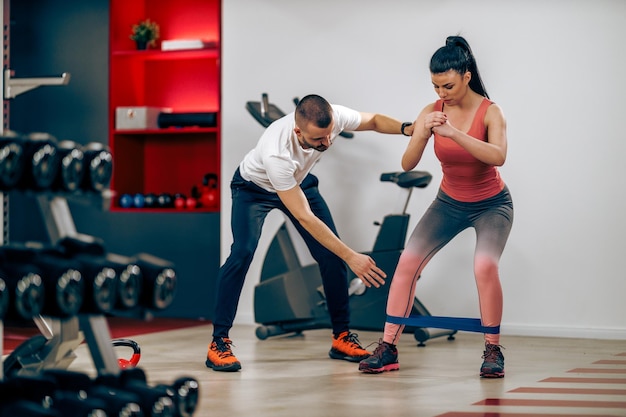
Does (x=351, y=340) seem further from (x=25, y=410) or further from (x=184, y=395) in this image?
(x=25, y=410)

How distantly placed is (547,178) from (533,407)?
2.33 meters

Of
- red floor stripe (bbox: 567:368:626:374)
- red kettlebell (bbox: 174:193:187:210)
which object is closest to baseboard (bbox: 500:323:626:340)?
red floor stripe (bbox: 567:368:626:374)

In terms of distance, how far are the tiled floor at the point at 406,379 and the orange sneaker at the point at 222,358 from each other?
49 millimetres

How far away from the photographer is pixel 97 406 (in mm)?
1979

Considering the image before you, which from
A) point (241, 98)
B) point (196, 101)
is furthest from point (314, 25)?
point (196, 101)

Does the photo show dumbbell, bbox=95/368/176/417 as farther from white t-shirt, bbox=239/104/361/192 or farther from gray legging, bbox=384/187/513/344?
gray legging, bbox=384/187/513/344

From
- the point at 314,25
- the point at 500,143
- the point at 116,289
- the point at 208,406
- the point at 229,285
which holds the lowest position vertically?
the point at 208,406

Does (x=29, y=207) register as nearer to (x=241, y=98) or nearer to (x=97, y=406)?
(x=241, y=98)

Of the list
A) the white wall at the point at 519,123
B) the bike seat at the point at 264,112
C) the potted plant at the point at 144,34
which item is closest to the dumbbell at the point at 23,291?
the bike seat at the point at 264,112

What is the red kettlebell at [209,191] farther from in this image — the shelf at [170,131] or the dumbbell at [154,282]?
the dumbbell at [154,282]

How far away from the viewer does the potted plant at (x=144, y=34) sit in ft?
20.6

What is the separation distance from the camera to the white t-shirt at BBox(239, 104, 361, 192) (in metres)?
3.66

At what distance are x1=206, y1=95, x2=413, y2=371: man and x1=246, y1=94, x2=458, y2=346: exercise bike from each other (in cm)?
69

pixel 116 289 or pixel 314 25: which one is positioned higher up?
pixel 314 25
